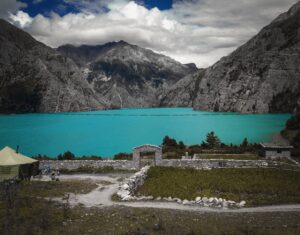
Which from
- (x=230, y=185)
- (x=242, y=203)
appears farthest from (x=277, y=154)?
(x=242, y=203)

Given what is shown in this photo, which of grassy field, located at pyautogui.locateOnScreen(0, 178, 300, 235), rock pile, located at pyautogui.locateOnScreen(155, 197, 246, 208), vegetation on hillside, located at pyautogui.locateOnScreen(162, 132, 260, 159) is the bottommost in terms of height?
vegetation on hillside, located at pyautogui.locateOnScreen(162, 132, 260, 159)

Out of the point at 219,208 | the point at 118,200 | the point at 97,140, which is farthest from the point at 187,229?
the point at 97,140

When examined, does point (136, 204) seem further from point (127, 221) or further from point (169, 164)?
point (169, 164)

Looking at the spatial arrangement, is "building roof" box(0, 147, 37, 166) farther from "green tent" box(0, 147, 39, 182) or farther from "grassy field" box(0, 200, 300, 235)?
"grassy field" box(0, 200, 300, 235)

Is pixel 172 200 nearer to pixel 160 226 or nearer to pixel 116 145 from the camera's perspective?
pixel 160 226

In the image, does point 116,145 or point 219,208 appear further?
point 116,145

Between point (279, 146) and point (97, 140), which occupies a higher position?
point (279, 146)

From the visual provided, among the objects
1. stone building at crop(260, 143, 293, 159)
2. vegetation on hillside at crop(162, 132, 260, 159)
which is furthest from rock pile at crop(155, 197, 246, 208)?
vegetation on hillside at crop(162, 132, 260, 159)
